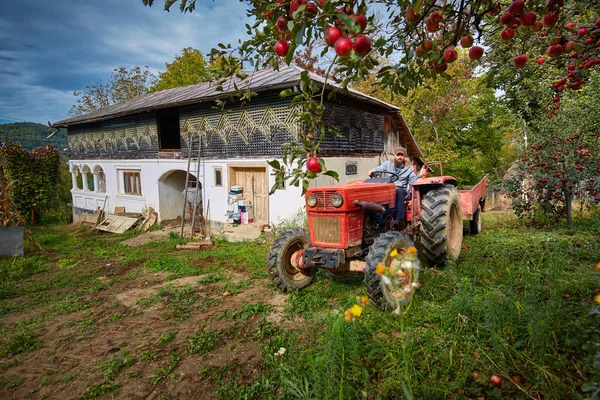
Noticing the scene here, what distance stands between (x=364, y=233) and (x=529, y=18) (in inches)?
108

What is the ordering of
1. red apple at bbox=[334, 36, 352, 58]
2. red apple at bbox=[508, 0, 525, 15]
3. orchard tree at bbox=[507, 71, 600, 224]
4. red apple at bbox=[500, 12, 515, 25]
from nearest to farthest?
1. red apple at bbox=[334, 36, 352, 58]
2. red apple at bbox=[508, 0, 525, 15]
3. red apple at bbox=[500, 12, 515, 25]
4. orchard tree at bbox=[507, 71, 600, 224]

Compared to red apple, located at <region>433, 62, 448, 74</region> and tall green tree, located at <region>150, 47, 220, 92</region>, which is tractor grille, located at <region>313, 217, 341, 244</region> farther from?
tall green tree, located at <region>150, 47, 220, 92</region>

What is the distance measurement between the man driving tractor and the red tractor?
10 centimetres

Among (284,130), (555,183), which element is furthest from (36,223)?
(555,183)

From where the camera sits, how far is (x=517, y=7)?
1.63m

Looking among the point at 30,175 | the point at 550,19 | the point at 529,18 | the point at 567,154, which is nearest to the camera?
the point at 529,18

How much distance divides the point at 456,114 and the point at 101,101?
85.1 ft

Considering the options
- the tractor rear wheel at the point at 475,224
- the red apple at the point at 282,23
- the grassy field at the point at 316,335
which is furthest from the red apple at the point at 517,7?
the tractor rear wheel at the point at 475,224

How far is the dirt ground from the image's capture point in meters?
2.62

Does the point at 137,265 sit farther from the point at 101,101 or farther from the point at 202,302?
the point at 101,101

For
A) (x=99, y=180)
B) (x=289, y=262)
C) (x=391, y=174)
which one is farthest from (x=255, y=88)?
(x=99, y=180)

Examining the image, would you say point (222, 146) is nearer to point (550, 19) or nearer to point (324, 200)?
point (324, 200)

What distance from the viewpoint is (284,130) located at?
7.81 m

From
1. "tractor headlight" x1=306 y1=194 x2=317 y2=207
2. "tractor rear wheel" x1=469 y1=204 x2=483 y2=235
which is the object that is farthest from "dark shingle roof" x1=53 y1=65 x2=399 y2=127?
"tractor rear wheel" x1=469 y1=204 x2=483 y2=235
